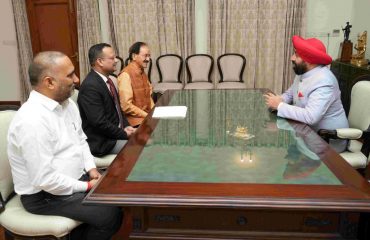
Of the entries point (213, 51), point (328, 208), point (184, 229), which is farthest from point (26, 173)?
point (213, 51)

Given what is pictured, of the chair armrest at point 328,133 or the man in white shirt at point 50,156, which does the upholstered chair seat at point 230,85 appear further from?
the man in white shirt at point 50,156

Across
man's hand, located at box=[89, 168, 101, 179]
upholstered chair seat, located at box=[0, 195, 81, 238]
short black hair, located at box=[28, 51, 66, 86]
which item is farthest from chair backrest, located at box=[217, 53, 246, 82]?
upholstered chair seat, located at box=[0, 195, 81, 238]

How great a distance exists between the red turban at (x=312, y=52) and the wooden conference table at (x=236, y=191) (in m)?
0.83

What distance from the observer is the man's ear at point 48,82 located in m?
1.59

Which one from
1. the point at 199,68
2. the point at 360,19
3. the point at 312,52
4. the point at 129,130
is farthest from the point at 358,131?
the point at 360,19

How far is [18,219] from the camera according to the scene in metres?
1.52

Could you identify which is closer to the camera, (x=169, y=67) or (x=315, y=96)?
(x=315, y=96)

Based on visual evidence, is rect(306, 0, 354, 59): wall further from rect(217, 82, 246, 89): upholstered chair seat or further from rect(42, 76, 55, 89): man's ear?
rect(42, 76, 55, 89): man's ear

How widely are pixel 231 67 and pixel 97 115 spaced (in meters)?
3.14

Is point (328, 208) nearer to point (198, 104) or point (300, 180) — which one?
point (300, 180)

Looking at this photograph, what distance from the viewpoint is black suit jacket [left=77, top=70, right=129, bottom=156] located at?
227 centimetres

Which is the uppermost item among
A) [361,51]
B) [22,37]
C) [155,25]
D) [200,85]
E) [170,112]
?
[155,25]

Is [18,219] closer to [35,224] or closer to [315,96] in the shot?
[35,224]

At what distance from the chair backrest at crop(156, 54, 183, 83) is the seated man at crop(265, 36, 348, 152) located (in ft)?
9.18
